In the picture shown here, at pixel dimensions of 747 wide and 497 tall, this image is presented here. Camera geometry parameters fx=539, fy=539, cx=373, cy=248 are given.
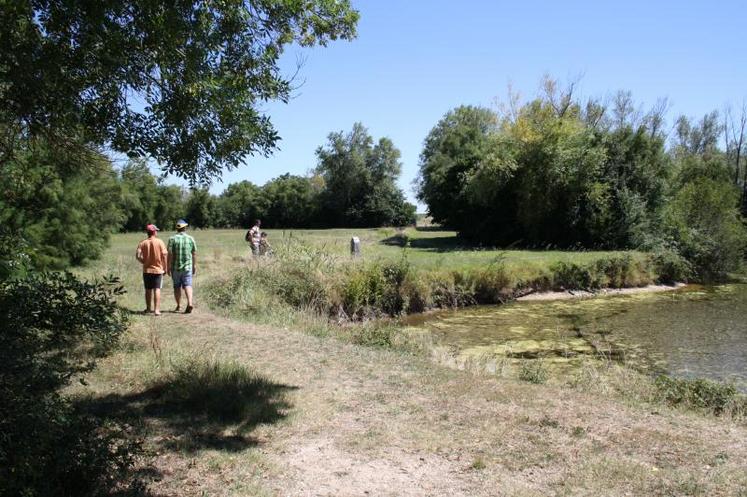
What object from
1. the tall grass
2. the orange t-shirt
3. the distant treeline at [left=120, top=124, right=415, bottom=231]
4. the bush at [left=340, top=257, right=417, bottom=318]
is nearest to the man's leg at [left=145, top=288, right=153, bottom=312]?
the orange t-shirt

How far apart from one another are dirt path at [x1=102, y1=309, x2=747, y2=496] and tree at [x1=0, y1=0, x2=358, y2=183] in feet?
10.2

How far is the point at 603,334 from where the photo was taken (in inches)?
575

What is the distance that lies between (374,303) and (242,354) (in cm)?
828

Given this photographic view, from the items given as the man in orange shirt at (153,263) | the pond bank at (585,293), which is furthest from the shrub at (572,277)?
the man in orange shirt at (153,263)

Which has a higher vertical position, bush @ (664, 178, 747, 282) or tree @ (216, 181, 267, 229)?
tree @ (216, 181, 267, 229)

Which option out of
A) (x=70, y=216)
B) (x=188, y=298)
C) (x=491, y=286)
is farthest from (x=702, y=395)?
(x=70, y=216)

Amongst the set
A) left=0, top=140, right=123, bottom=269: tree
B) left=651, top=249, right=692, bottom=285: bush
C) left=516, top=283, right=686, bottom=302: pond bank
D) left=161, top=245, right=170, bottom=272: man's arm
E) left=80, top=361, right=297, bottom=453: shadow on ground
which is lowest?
left=516, top=283, right=686, bottom=302: pond bank

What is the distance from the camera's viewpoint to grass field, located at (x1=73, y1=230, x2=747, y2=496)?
472cm

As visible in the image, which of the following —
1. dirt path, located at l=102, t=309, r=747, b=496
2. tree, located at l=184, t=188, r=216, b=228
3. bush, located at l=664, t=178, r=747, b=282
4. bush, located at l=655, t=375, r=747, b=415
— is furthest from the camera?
tree, located at l=184, t=188, r=216, b=228

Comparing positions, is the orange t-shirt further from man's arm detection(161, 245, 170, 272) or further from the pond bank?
the pond bank

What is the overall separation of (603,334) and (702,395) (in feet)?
22.1

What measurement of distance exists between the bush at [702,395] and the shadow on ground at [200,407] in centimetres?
561

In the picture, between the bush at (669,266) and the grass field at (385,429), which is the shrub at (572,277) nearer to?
the bush at (669,266)

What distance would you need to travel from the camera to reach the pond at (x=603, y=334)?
11297mm
